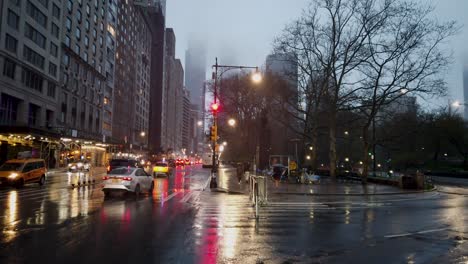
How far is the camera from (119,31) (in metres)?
110

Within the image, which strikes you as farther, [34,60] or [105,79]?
[105,79]

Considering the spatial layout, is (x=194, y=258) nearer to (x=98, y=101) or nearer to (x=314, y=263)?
(x=314, y=263)

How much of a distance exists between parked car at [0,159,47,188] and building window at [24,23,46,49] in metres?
32.3

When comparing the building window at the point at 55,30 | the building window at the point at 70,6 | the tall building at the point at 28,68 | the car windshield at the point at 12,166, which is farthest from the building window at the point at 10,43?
the car windshield at the point at 12,166

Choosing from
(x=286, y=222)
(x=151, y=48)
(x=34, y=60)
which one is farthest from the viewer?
(x=151, y=48)

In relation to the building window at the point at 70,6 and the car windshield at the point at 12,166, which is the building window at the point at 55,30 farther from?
the car windshield at the point at 12,166

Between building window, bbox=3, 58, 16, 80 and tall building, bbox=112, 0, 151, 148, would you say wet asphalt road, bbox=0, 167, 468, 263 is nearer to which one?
building window, bbox=3, 58, 16, 80

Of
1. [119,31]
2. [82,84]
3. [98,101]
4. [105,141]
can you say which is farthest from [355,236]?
[119,31]

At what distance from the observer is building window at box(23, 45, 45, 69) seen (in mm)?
55688

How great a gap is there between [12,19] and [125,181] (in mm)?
41657

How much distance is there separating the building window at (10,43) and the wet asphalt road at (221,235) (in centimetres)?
4139

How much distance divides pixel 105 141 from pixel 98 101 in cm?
2281

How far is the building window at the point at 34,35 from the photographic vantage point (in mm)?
55769

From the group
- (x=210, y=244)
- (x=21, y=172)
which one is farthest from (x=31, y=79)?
(x=210, y=244)
